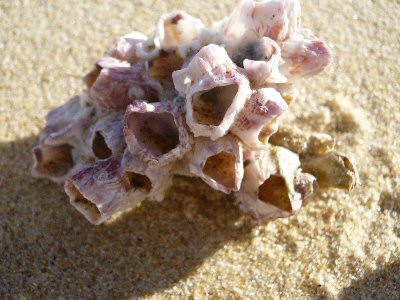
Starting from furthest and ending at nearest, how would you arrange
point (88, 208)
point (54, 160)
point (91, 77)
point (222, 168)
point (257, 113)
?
point (54, 160) < point (91, 77) < point (88, 208) < point (222, 168) < point (257, 113)

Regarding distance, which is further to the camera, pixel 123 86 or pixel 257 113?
pixel 123 86

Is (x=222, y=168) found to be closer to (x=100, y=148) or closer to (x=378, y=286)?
(x=100, y=148)

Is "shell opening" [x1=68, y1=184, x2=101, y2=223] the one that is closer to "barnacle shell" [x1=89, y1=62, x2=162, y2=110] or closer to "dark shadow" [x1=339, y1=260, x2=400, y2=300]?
"barnacle shell" [x1=89, y1=62, x2=162, y2=110]

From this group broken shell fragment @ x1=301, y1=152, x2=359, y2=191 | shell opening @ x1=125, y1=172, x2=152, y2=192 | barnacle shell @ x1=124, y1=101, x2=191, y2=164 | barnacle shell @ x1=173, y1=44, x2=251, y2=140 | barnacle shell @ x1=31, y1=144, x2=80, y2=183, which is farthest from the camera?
barnacle shell @ x1=31, y1=144, x2=80, y2=183

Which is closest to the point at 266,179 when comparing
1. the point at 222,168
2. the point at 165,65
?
the point at 222,168

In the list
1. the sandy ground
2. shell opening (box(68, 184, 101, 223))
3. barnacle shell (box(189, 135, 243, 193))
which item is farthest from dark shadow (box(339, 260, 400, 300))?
shell opening (box(68, 184, 101, 223))

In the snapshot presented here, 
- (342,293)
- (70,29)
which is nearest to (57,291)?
(342,293)

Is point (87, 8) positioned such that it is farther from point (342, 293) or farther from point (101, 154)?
point (342, 293)

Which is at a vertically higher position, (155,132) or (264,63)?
(264,63)
